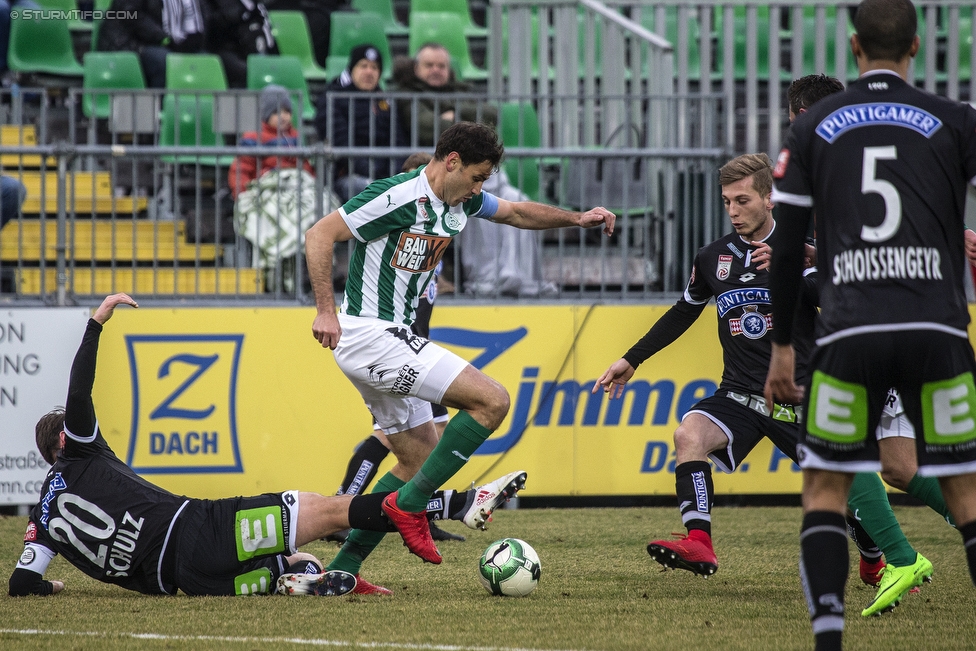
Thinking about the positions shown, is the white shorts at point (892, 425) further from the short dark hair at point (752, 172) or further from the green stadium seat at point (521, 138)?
the green stadium seat at point (521, 138)

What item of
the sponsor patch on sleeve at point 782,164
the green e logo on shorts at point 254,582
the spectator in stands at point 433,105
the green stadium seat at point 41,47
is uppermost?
the green stadium seat at point 41,47

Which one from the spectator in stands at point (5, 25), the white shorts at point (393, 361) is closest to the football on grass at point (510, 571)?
the white shorts at point (393, 361)

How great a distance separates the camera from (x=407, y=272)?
5.46m

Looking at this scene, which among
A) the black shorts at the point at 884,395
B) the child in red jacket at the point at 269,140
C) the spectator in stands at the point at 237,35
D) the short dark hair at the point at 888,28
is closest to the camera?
the black shorts at the point at 884,395

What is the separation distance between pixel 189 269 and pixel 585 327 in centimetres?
292

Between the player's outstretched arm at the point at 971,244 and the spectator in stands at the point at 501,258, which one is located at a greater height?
→ the player's outstretched arm at the point at 971,244

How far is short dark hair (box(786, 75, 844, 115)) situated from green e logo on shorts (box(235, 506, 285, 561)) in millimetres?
2931

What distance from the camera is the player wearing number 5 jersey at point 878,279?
338cm

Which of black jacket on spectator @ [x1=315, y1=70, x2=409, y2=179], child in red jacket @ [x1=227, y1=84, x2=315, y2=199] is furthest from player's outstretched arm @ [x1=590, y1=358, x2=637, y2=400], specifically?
black jacket on spectator @ [x1=315, y1=70, x2=409, y2=179]

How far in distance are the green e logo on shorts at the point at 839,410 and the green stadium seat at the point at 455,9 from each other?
37.1 feet

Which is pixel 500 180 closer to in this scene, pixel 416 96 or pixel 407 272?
pixel 416 96

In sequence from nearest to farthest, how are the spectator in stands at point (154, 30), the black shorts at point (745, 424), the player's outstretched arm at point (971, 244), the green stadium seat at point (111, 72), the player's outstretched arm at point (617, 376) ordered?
the player's outstretched arm at point (971, 244) → the black shorts at point (745, 424) → the player's outstretched arm at point (617, 376) → the green stadium seat at point (111, 72) → the spectator in stands at point (154, 30)

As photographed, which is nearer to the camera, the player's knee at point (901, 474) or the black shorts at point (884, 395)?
the black shorts at point (884, 395)

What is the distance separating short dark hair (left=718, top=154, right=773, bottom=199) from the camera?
543 centimetres
